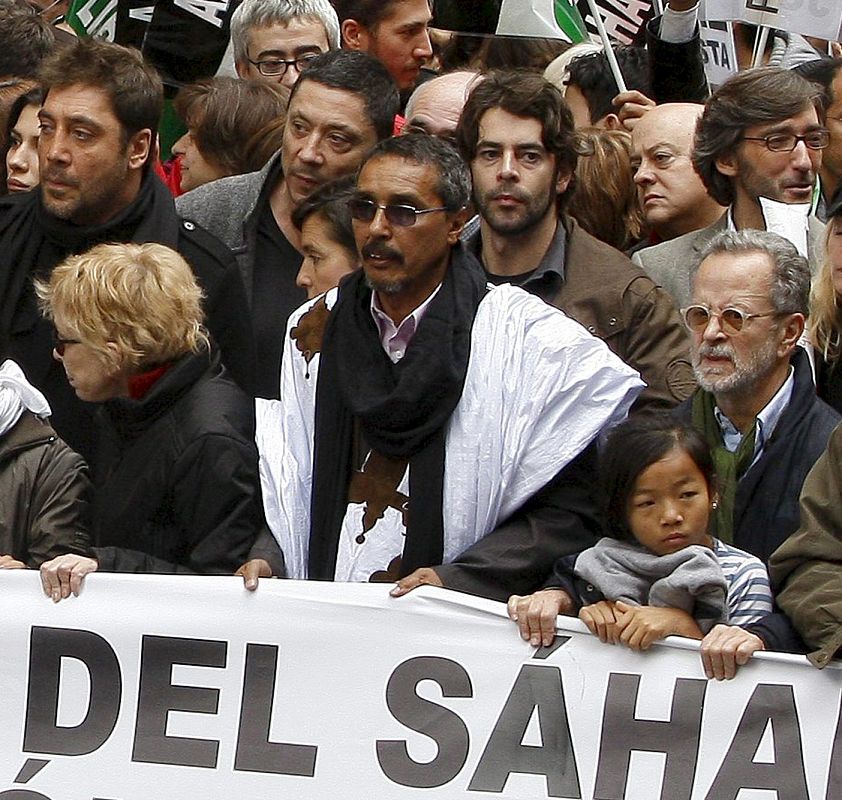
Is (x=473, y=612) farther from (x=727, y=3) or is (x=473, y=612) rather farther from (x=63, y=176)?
(x=727, y=3)

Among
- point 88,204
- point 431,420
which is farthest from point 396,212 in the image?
point 88,204

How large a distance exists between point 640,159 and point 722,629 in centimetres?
249

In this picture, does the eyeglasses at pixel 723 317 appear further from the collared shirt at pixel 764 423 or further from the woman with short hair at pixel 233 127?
the woman with short hair at pixel 233 127

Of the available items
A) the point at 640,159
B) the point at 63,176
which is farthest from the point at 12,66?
the point at 640,159

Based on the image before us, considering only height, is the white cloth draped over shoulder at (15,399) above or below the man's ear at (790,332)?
below

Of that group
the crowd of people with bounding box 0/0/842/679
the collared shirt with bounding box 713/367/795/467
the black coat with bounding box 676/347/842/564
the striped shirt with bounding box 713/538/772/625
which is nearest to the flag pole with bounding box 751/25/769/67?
the crowd of people with bounding box 0/0/842/679

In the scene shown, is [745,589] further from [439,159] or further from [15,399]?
[15,399]

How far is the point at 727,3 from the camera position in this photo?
741cm

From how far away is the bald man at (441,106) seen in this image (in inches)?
272

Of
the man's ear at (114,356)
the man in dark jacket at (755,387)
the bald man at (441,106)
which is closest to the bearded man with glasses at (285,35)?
the bald man at (441,106)

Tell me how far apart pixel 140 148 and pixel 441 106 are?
1181 millimetres

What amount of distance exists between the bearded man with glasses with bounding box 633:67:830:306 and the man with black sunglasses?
1.16 m

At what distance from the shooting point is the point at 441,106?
22.8 ft

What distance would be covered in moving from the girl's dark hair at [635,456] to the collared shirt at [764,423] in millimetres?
257
